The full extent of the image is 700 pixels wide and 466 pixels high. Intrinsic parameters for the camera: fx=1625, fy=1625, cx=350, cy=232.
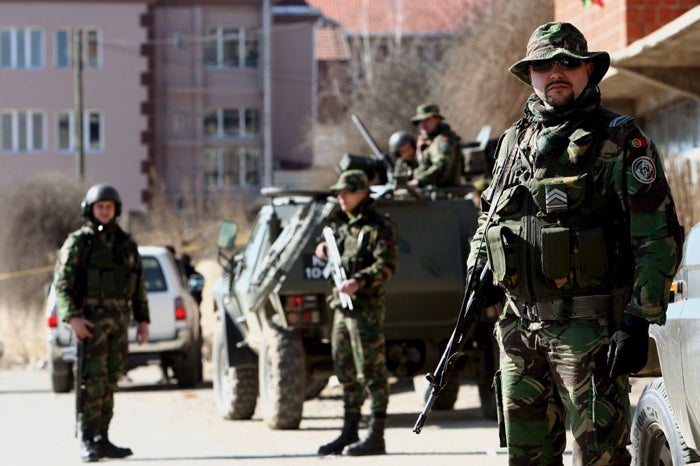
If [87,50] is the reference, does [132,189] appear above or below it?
below

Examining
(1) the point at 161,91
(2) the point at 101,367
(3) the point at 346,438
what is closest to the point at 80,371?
(2) the point at 101,367

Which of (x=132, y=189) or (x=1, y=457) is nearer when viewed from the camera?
(x=1, y=457)

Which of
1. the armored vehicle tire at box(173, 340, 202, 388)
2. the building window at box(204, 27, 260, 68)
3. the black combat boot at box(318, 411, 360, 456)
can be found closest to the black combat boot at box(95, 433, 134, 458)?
the black combat boot at box(318, 411, 360, 456)

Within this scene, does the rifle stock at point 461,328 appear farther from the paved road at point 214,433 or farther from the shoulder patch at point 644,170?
the paved road at point 214,433

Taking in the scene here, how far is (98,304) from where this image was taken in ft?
36.8

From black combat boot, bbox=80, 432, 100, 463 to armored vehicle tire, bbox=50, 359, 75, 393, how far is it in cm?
674

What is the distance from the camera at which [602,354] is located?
5953 mm

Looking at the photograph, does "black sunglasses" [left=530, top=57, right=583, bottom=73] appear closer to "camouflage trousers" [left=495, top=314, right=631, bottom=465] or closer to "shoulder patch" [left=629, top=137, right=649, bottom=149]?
"shoulder patch" [left=629, top=137, right=649, bottom=149]

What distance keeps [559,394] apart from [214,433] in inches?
289

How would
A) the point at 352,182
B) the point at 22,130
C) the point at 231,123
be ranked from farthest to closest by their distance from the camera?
1. the point at 231,123
2. the point at 22,130
3. the point at 352,182

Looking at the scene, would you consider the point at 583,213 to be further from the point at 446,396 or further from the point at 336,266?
the point at 446,396

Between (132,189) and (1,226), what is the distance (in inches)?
664

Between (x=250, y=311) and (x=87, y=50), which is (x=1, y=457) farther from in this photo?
(x=87, y=50)

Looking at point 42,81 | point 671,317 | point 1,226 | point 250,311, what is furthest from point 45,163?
point 671,317
